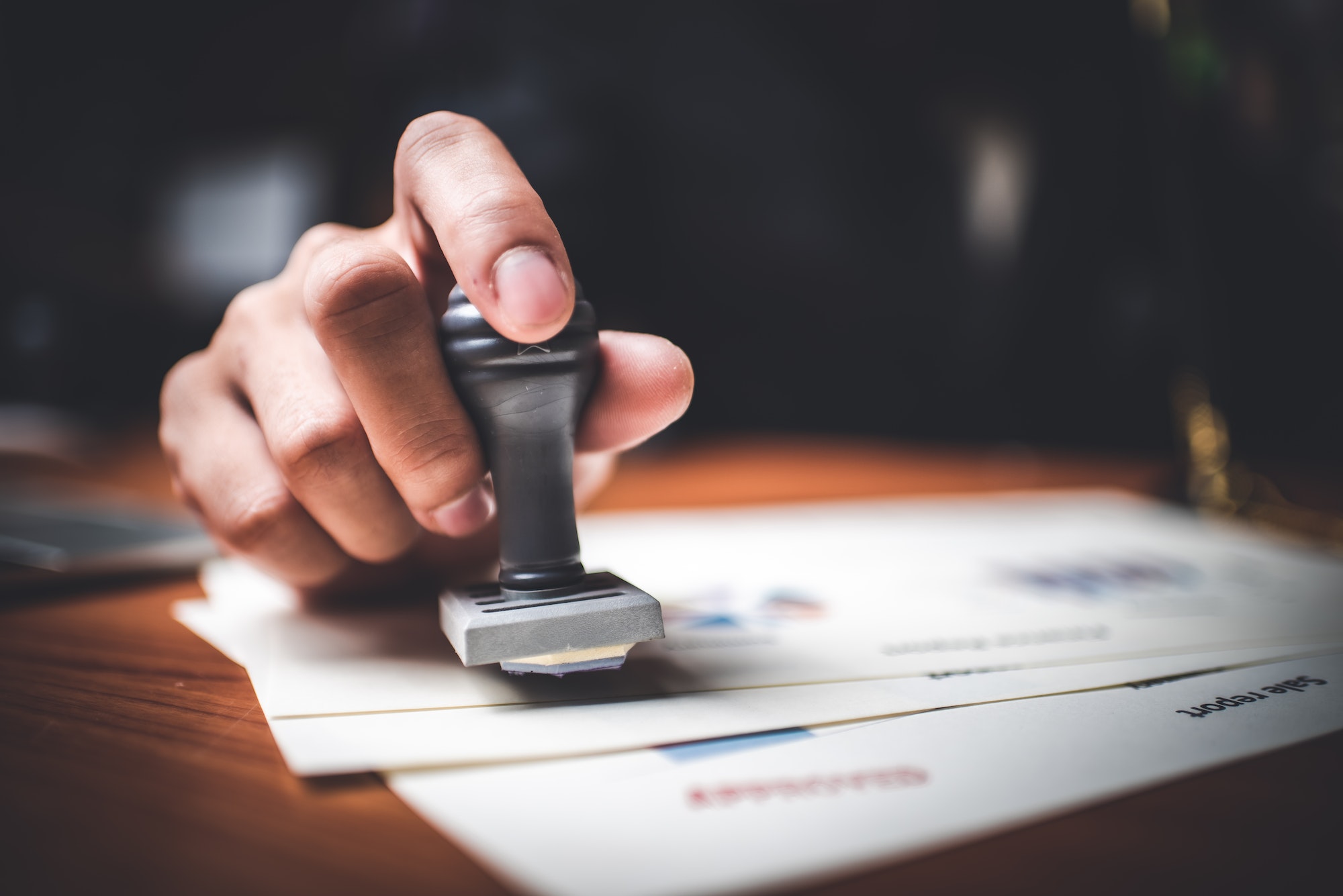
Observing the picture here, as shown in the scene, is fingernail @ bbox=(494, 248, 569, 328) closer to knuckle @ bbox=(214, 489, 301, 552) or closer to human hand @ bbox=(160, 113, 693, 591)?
human hand @ bbox=(160, 113, 693, 591)

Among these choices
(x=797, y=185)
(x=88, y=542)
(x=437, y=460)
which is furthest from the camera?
(x=797, y=185)

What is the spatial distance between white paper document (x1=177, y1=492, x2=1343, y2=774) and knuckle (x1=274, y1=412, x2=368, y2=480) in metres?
0.08

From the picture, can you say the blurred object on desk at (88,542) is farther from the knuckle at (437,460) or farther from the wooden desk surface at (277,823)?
the knuckle at (437,460)

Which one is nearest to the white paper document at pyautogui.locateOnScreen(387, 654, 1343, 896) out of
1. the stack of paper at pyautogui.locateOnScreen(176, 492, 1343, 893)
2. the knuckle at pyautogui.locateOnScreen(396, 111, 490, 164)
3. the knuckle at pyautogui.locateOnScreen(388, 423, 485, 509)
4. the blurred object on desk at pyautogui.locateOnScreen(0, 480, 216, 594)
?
the stack of paper at pyautogui.locateOnScreen(176, 492, 1343, 893)

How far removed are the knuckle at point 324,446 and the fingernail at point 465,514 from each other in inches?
1.7

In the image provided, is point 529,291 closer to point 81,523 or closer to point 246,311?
point 246,311

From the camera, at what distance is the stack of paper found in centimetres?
22

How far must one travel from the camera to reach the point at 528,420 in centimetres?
32

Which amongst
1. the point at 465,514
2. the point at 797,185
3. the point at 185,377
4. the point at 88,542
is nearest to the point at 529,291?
the point at 465,514

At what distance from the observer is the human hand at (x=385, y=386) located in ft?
1.01

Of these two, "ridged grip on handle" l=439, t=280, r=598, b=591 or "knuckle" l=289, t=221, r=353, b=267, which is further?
"knuckle" l=289, t=221, r=353, b=267

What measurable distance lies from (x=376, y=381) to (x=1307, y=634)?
0.42 meters

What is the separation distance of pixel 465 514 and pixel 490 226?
15 centimetres

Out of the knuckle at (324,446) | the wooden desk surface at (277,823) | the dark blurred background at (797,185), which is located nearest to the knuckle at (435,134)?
the knuckle at (324,446)
